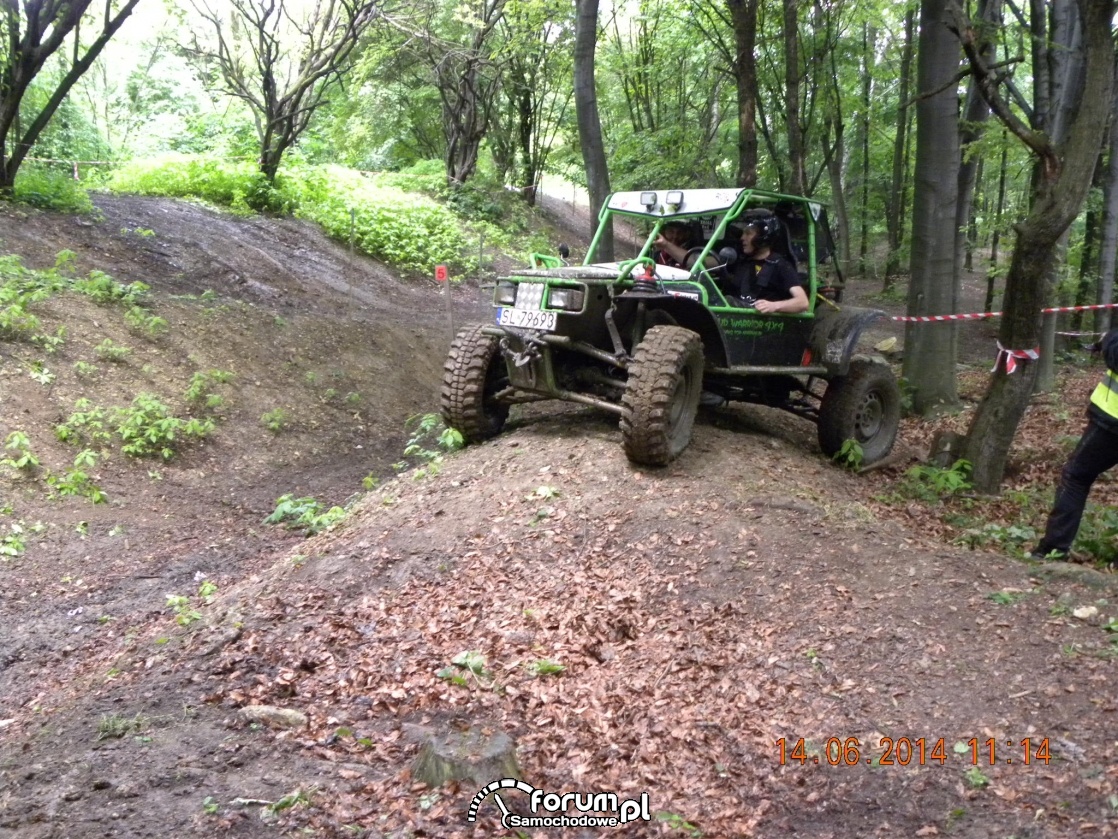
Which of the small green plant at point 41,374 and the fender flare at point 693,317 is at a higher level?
the fender flare at point 693,317

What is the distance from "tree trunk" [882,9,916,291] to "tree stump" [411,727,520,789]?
18542mm

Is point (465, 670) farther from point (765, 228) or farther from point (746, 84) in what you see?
point (746, 84)

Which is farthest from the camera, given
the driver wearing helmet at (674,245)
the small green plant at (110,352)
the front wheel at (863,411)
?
the small green plant at (110,352)

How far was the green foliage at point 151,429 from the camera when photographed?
330 inches

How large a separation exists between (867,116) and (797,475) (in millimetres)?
18599

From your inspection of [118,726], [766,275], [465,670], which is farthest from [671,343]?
[118,726]

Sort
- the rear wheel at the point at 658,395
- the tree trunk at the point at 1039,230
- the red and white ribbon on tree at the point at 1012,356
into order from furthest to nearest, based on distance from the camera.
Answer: the red and white ribbon on tree at the point at 1012,356
the rear wheel at the point at 658,395
the tree trunk at the point at 1039,230

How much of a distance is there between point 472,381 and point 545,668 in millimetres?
3695

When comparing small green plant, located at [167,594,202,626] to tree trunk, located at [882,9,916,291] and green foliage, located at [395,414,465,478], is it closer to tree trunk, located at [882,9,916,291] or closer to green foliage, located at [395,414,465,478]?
green foliage, located at [395,414,465,478]

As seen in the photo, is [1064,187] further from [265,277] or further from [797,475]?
[265,277]

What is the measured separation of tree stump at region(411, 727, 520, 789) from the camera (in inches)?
140

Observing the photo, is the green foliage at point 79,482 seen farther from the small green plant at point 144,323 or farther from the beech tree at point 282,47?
the beech tree at point 282,47

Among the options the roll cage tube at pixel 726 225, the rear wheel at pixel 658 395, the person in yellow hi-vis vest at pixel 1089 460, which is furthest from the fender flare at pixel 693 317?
the person in yellow hi-vis vest at pixel 1089 460

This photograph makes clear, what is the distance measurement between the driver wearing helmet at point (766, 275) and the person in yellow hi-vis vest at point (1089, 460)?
2596mm
